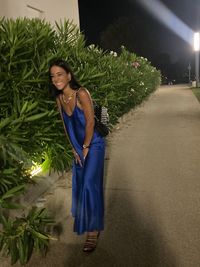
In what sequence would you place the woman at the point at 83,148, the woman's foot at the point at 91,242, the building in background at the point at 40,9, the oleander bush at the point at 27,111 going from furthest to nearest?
the building in background at the point at 40,9 < the woman's foot at the point at 91,242 < the woman at the point at 83,148 < the oleander bush at the point at 27,111

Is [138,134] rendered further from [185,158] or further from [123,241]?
[123,241]

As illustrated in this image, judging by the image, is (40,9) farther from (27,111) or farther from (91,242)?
(91,242)

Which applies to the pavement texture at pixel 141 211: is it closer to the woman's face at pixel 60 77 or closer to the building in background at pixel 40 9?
the woman's face at pixel 60 77

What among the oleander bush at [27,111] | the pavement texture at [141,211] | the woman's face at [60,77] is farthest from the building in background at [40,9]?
the woman's face at [60,77]

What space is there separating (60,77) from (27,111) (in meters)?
0.72

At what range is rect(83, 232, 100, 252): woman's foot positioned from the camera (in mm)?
4027

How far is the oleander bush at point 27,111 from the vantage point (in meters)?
3.81

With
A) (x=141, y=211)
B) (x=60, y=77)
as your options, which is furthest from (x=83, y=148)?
(x=141, y=211)

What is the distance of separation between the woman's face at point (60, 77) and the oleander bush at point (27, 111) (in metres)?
0.56

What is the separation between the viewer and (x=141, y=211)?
5.02 m

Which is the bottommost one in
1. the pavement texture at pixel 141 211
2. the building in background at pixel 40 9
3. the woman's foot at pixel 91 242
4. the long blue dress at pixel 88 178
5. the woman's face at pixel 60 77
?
the pavement texture at pixel 141 211

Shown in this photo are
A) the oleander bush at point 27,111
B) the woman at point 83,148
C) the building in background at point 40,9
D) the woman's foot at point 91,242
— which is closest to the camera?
the oleander bush at point 27,111

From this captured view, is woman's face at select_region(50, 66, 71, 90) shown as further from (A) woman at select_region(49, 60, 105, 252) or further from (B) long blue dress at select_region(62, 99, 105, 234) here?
(B) long blue dress at select_region(62, 99, 105, 234)

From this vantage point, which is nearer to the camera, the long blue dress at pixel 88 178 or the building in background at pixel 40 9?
the long blue dress at pixel 88 178
